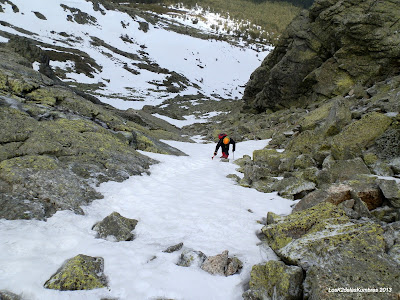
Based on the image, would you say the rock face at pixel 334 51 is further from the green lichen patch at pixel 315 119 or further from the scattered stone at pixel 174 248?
the scattered stone at pixel 174 248

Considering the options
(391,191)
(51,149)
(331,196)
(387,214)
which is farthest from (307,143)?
(51,149)

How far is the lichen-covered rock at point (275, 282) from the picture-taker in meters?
3.36

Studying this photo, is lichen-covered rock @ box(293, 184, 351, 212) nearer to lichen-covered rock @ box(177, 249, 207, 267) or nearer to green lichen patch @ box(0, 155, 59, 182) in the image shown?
lichen-covered rock @ box(177, 249, 207, 267)

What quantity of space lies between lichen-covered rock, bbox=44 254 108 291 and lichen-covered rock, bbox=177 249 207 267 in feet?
4.25

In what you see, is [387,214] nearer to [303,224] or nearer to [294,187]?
[303,224]

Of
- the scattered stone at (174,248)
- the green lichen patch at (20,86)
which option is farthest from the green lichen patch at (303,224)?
the green lichen patch at (20,86)

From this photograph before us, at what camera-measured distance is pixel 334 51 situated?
920 inches

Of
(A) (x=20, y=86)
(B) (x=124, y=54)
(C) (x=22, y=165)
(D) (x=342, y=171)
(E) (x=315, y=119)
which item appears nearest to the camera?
(C) (x=22, y=165)

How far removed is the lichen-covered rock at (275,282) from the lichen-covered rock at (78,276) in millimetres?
2268

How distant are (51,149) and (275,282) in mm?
7547

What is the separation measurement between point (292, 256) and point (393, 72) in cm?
2186

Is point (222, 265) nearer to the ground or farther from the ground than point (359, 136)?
nearer to the ground

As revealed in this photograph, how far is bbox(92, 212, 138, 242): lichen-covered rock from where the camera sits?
498 centimetres

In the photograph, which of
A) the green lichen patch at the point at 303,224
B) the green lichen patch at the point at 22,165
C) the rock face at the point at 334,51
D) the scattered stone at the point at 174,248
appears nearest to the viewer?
the green lichen patch at the point at 303,224
